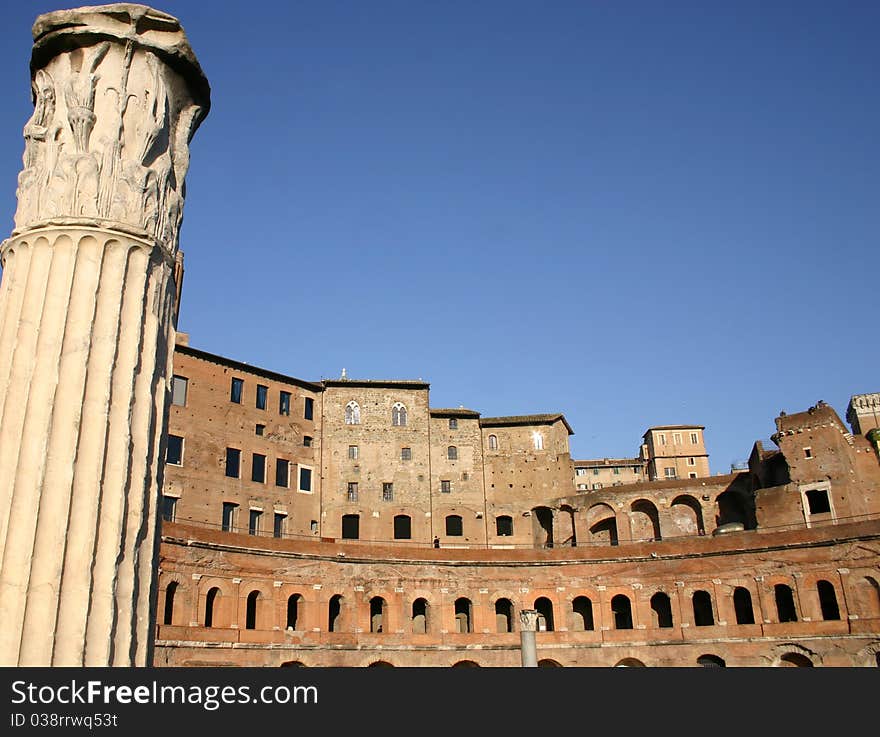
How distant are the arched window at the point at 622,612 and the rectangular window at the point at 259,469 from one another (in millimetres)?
18702

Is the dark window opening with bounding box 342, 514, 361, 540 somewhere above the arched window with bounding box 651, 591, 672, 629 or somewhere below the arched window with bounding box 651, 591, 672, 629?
above

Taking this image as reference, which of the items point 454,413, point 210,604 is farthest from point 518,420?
point 210,604

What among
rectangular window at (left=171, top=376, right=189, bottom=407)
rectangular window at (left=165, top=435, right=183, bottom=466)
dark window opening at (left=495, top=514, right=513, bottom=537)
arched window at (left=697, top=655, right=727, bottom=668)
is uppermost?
rectangular window at (left=171, top=376, right=189, bottom=407)

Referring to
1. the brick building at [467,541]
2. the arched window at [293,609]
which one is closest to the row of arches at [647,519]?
the brick building at [467,541]

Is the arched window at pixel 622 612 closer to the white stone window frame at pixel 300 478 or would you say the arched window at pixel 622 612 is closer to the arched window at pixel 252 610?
the white stone window frame at pixel 300 478

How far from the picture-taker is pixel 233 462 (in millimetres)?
41062

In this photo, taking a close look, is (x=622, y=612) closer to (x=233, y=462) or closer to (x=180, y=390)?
(x=233, y=462)

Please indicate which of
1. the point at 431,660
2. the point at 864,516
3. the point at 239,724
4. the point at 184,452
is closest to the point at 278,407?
the point at 184,452

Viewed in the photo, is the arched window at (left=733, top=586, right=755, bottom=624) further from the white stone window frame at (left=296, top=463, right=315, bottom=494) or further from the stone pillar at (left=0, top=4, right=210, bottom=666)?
the stone pillar at (left=0, top=4, right=210, bottom=666)

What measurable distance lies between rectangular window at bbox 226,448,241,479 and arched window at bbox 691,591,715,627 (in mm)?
23121

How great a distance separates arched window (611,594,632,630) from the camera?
41.9 metres

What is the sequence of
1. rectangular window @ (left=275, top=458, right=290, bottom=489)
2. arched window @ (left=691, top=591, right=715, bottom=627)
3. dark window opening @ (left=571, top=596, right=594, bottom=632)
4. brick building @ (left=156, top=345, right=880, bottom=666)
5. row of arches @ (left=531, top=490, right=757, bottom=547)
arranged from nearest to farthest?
brick building @ (left=156, top=345, right=880, bottom=666) → arched window @ (left=691, top=591, right=715, bottom=627) → dark window opening @ (left=571, top=596, right=594, bottom=632) → rectangular window @ (left=275, top=458, right=290, bottom=489) → row of arches @ (left=531, top=490, right=757, bottom=547)

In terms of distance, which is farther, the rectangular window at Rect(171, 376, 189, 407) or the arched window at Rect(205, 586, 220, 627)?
the rectangular window at Rect(171, 376, 189, 407)

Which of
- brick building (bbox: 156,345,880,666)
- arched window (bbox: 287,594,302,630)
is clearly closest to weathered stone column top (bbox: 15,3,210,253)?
brick building (bbox: 156,345,880,666)
